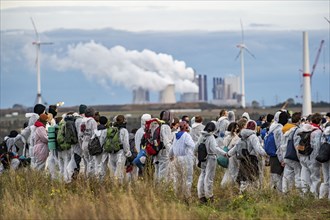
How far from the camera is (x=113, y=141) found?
2288 cm

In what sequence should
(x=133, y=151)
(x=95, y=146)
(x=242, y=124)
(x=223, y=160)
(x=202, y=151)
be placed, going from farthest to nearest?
(x=133, y=151) < (x=95, y=146) < (x=223, y=160) < (x=242, y=124) < (x=202, y=151)

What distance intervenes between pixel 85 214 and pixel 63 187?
5.08 m

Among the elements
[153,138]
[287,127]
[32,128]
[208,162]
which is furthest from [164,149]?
[32,128]

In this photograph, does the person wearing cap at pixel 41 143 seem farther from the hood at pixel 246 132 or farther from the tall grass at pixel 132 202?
the hood at pixel 246 132

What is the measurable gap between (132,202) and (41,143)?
10.3 metres

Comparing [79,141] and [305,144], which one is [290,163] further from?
[79,141]

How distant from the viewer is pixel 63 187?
65.1 ft

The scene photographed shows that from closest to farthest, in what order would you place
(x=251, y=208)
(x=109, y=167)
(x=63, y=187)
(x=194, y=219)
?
(x=194, y=219) → (x=251, y=208) → (x=63, y=187) → (x=109, y=167)

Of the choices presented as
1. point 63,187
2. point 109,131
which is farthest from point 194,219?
point 109,131

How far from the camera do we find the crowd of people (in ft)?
65.6

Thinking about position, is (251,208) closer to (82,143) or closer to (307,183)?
(307,183)

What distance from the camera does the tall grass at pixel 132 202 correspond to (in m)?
15.1

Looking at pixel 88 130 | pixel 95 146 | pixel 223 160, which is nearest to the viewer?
pixel 223 160

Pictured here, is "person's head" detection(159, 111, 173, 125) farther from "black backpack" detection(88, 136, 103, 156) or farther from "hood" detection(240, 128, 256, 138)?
"hood" detection(240, 128, 256, 138)
